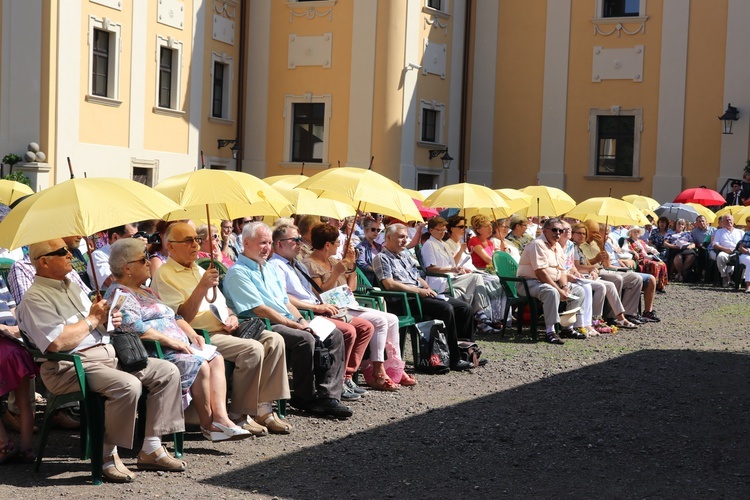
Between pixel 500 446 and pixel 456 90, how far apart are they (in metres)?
23.0

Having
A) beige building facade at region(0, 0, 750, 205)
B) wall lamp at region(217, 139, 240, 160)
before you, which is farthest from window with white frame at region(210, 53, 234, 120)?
wall lamp at region(217, 139, 240, 160)

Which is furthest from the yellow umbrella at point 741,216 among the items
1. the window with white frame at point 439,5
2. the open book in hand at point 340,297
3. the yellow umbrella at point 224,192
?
the yellow umbrella at point 224,192

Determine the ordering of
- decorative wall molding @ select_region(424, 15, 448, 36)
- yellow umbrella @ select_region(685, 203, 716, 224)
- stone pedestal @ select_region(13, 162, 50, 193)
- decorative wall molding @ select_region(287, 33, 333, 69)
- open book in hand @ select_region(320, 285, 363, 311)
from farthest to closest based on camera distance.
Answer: decorative wall molding @ select_region(424, 15, 448, 36), decorative wall molding @ select_region(287, 33, 333, 69), yellow umbrella @ select_region(685, 203, 716, 224), stone pedestal @ select_region(13, 162, 50, 193), open book in hand @ select_region(320, 285, 363, 311)

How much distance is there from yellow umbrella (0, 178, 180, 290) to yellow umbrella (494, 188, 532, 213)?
36.1 feet

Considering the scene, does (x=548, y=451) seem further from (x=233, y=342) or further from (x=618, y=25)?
(x=618, y=25)

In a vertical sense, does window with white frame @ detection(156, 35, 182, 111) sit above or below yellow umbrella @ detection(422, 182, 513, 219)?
above

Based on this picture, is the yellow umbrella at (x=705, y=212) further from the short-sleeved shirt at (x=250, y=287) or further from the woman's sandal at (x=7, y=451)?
the woman's sandal at (x=7, y=451)

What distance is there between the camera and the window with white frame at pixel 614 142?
28438mm

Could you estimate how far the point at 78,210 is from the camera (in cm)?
606

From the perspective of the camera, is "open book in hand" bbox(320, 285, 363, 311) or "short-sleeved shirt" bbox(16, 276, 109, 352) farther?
"open book in hand" bbox(320, 285, 363, 311)

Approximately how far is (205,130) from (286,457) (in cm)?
2089

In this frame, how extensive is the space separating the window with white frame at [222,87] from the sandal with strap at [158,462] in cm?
2170

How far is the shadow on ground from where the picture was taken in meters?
6.06

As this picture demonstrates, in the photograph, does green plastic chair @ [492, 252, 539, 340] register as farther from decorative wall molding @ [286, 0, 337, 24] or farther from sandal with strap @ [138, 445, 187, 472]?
decorative wall molding @ [286, 0, 337, 24]
